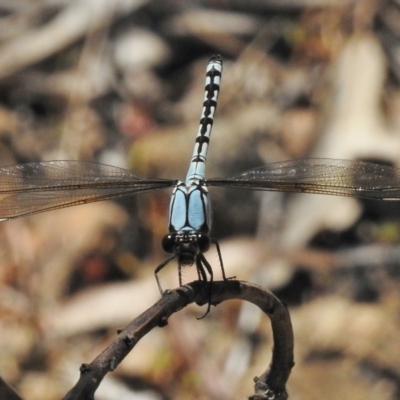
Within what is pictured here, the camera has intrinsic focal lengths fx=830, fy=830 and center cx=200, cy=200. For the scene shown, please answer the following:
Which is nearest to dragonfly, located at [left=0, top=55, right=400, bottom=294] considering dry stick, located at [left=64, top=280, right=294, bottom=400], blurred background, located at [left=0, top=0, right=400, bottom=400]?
dry stick, located at [left=64, top=280, right=294, bottom=400]

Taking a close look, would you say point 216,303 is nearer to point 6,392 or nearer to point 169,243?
point 169,243

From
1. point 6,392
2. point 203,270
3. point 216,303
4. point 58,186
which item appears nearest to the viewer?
point 6,392

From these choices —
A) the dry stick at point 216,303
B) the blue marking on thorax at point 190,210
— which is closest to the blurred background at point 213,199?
the blue marking on thorax at point 190,210

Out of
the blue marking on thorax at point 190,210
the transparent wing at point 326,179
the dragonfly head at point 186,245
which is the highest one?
the transparent wing at point 326,179

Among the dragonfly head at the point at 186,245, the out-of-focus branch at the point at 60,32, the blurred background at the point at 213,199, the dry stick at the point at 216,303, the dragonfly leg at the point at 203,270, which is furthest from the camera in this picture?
the out-of-focus branch at the point at 60,32

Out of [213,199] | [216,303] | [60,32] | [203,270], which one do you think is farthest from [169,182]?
[60,32]

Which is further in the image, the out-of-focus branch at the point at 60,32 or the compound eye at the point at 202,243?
the out-of-focus branch at the point at 60,32

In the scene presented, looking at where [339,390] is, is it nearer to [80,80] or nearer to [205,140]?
[205,140]

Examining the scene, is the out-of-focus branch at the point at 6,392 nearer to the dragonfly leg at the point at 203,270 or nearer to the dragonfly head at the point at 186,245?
the dragonfly leg at the point at 203,270
